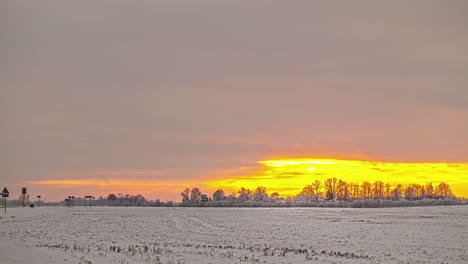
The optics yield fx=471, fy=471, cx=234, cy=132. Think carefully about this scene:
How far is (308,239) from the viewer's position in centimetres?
3966

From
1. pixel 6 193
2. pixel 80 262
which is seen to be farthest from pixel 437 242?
pixel 6 193

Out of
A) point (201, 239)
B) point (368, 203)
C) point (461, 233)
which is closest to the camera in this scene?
point (201, 239)

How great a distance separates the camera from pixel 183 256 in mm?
27109

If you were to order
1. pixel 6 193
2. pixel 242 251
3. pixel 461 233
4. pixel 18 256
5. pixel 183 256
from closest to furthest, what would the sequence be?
pixel 18 256, pixel 183 256, pixel 242 251, pixel 461 233, pixel 6 193

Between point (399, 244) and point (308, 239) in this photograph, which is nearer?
point (399, 244)

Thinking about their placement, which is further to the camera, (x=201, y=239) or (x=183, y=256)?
(x=201, y=239)

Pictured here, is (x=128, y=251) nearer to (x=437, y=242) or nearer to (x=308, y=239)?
(x=308, y=239)

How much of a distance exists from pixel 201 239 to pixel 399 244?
51.7 feet

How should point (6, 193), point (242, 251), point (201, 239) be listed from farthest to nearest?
point (6, 193) < point (201, 239) < point (242, 251)

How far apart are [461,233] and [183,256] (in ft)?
97.9

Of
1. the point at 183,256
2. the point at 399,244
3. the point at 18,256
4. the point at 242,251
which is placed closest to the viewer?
the point at 18,256

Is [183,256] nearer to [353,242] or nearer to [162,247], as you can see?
[162,247]

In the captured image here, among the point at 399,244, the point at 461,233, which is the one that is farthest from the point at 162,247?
the point at 461,233

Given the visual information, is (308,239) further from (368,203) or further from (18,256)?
(368,203)
